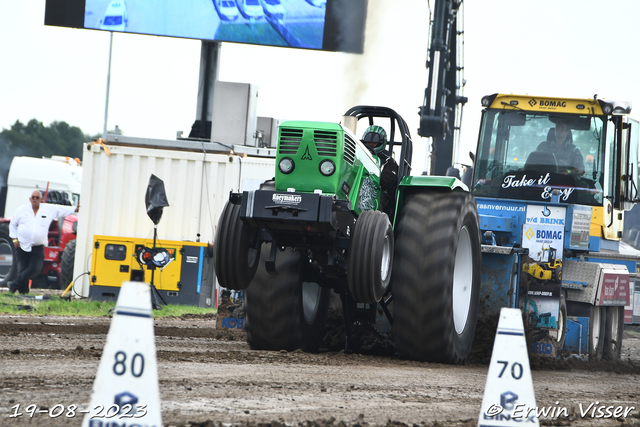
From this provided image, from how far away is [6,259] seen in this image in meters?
18.2

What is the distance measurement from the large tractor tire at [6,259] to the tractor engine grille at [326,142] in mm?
13034

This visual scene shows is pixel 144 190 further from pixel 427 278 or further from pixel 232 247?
pixel 427 278

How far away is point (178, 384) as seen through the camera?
526 centimetres

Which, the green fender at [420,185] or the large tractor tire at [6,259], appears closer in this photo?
the green fender at [420,185]

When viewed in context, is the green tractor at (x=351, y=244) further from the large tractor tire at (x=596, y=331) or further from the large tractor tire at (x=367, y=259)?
the large tractor tire at (x=596, y=331)

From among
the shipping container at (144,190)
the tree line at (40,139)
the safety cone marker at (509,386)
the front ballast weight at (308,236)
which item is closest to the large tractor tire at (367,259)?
the front ballast weight at (308,236)

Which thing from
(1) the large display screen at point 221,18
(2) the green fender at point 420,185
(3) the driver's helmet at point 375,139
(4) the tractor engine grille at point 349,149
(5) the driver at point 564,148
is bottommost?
(2) the green fender at point 420,185

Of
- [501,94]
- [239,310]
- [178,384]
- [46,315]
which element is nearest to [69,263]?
[46,315]

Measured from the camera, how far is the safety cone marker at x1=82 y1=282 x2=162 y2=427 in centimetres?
326

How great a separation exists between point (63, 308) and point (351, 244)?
7962 millimetres

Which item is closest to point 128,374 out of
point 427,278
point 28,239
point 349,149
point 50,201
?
point 349,149

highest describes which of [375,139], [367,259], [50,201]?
[375,139]

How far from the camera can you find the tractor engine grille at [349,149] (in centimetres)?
673

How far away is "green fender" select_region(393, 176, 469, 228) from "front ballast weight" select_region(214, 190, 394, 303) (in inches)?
30.0
